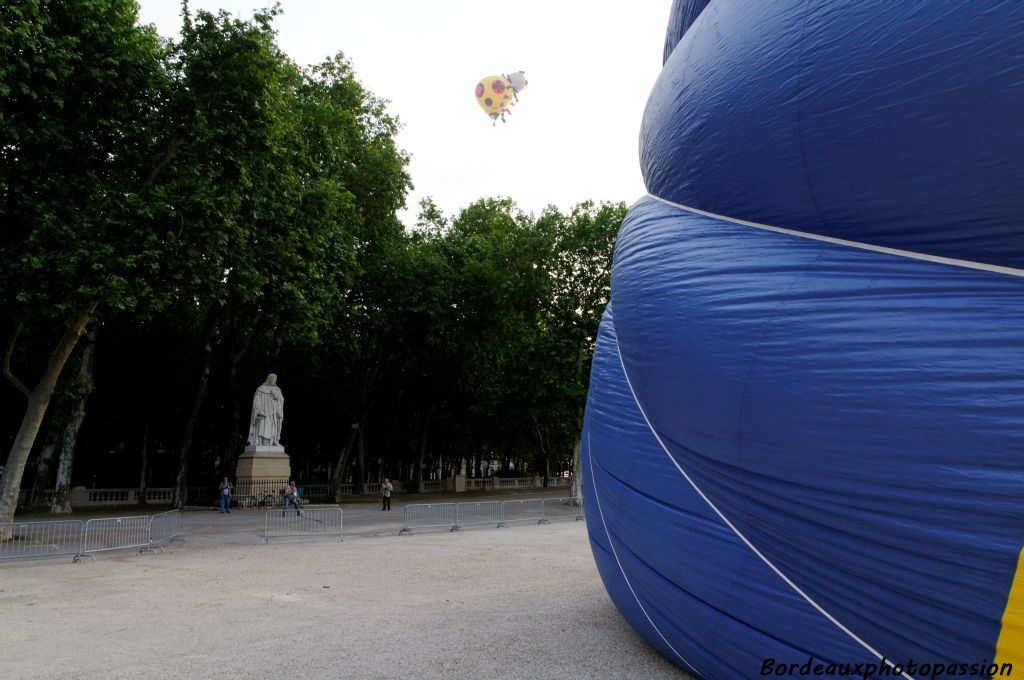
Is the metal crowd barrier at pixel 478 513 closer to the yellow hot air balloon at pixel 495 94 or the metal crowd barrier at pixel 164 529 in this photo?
the metal crowd barrier at pixel 164 529

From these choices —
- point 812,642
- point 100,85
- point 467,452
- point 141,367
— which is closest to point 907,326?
point 812,642

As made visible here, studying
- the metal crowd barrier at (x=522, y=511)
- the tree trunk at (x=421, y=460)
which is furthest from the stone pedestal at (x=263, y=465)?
the tree trunk at (x=421, y=460)

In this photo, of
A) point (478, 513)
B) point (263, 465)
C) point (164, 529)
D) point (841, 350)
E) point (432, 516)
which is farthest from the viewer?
point (263, 465)

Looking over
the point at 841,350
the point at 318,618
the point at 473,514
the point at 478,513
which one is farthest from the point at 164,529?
the point at 841,350

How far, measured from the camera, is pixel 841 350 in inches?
151

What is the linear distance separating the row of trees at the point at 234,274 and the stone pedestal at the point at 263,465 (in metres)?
2.39

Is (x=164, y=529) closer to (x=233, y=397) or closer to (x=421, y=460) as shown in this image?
(x=233, y=397)

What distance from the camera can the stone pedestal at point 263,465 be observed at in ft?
92.2

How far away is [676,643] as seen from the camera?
212 inches

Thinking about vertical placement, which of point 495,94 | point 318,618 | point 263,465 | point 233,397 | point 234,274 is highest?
point 495,94

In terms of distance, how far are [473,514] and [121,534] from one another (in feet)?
35.0

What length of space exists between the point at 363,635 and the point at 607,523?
292cm

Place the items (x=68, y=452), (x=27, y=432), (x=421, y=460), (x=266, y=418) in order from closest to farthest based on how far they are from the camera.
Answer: (x=27, y=432) < (x=68, y=452) < (x=266, y=418) < (x=421, y=460)

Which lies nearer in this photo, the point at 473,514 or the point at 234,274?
the point at 234,274
